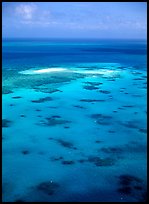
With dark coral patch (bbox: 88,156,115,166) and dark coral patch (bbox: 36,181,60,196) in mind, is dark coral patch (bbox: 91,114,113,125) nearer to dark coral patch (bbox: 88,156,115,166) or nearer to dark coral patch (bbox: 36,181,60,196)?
dark coral patch (bbox: 88,156,115,166)

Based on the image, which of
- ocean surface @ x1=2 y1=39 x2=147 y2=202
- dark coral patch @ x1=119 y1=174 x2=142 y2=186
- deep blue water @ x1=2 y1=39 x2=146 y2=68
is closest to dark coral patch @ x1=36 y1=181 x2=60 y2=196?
ocean surface @ x1=2 y1=39 x2=147 y2=202

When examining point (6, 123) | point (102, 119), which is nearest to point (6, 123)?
point (6, 123)

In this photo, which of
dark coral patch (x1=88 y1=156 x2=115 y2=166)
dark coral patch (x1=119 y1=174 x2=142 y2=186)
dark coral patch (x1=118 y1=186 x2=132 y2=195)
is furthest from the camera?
dark coral patch (x1=88 y1=156 x2=115 y2=166)

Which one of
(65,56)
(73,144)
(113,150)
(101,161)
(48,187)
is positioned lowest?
(48,187)

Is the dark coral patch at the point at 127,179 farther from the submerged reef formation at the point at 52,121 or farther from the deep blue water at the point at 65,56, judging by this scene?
the deep blue water at the point at 65,56

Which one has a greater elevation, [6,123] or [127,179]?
[6,123]

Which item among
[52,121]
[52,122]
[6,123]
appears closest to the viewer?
[6,123]

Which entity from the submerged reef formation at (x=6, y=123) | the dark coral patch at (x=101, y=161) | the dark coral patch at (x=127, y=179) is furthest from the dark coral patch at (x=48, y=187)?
the submerged reef formation at (x=6, y=123)

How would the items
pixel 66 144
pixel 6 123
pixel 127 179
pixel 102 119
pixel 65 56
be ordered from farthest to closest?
pixel 65 56 < pixel 102 119 < pixel 6 123 < pixel 66 144 < pixel 127 179

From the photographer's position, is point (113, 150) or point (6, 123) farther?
point (6, 123)

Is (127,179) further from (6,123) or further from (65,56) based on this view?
(65,56)

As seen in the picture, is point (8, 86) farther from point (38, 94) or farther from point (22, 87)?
point (38, 94)

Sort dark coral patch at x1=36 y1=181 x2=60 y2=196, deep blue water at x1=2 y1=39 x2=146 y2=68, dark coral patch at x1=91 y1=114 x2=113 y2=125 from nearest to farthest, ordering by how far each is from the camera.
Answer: dark coral patch at x1=36 y1=181 x2=60 y2=196, dark coral patch at x1=91 y1=114 x2=113 y2=125, deep blue water at x1=2 y1=39 x2=146 y2=68
